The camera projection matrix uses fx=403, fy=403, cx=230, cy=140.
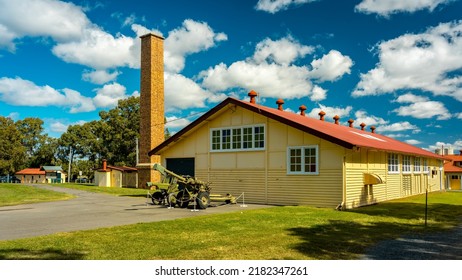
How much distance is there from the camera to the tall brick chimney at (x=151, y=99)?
34.7 metres

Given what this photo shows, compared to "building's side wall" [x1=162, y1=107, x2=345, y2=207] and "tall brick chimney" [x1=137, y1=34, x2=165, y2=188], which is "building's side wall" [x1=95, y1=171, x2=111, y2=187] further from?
"building's side wall" [x1=162, y1=107, x2=345, y2=207]

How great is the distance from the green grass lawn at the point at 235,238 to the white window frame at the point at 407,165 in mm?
11418

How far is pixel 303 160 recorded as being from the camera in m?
18.8

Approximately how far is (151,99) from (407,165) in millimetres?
20760

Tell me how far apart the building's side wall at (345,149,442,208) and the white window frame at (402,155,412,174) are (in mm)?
216

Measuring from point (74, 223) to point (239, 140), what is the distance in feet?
34.7

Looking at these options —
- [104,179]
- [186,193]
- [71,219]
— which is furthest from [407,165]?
[104,179]

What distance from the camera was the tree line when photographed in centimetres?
6347

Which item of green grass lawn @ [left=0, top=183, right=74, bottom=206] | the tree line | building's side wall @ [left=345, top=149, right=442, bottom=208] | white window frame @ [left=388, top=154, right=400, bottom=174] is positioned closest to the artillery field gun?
building's side wall @ [left=345, top=149, right=442, bottom=208]

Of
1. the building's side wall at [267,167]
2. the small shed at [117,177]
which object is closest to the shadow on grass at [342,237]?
the building's side wall at [267,167]

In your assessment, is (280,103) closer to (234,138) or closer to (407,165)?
(234,138)

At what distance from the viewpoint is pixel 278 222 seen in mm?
13008

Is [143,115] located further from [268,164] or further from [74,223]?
[74,223]

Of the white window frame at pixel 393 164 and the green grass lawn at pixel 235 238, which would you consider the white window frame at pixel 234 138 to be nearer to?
the green grass lawn at pixel 235 238
